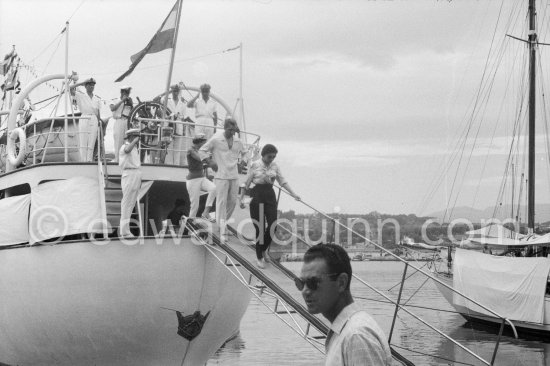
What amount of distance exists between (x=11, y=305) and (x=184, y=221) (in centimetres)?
420

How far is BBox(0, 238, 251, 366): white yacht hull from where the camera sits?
13.7m

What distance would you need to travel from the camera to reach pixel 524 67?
1672 inches

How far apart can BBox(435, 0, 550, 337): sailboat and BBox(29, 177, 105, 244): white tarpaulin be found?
18.4 m

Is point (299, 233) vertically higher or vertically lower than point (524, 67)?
lower

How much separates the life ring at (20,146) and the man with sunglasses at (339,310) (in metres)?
13.4

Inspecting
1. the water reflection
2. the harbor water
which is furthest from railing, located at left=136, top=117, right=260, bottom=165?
the water reflection

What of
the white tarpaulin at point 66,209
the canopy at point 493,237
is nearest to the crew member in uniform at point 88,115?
the white tarpaulin at point 66,209

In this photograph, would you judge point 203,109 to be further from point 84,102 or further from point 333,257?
point 333,257

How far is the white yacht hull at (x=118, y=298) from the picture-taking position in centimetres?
1369

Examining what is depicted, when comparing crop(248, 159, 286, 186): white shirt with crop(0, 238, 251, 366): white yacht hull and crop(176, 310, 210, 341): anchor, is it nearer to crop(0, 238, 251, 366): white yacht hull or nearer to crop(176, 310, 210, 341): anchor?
crop(0, 238, 251, 366): white yacht hull

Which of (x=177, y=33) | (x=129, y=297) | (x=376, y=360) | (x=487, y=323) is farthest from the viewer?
(x=487, y=323)

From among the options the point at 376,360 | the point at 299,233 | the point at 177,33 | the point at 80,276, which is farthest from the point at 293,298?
the point at 376,360

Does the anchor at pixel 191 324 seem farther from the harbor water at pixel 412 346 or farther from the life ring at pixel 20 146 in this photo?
the harbor water at pixel 412 346

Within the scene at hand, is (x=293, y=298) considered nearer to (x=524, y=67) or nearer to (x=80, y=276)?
(x=80, y=276)
